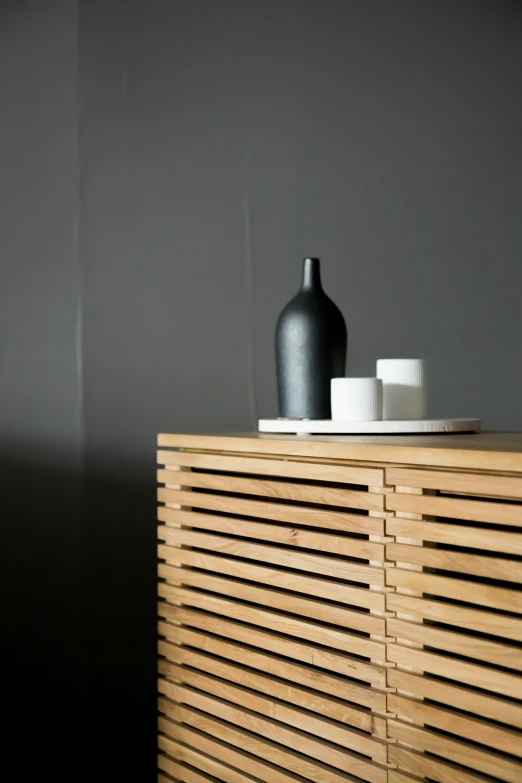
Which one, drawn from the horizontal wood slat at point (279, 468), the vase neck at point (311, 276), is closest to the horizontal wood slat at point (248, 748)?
the horizontal wood slat at point (279, 468)

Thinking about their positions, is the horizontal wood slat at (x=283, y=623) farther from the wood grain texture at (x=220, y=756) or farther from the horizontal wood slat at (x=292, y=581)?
the wood grain texture at (x=220, y=756)

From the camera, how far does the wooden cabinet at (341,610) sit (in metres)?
1.15

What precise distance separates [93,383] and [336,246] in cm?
84

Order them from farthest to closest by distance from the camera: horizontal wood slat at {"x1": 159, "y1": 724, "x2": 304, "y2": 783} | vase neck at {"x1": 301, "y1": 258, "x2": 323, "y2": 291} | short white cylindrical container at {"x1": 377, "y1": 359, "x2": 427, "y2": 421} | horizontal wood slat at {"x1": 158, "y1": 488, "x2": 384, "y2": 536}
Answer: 1. vase neck at {"x1": 301, "y1": 258, "x2": 323, "y2": 291}
2. short white cylindrical container at {"x1": 377, "y1": 359, "x2": 427, "y2": 421}
3. horizontal wood slat at {"x1": 159, "y1": 724, "x2": 304, "y2": 783}
4. horizontal wood slat at {"x1": 158, "y1": 488, "x2": 384, "y2": 536}

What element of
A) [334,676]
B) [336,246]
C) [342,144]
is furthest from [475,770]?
[342,144]

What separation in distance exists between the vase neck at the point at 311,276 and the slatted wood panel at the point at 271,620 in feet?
1.32

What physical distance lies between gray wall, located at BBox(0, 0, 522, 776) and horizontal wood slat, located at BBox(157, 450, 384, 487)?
2.00 feet

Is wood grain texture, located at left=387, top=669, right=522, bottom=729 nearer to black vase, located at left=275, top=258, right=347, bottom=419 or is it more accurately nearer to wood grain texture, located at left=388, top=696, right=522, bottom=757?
wood grain texture, located at left=388, top=696, right=522, bottom=757

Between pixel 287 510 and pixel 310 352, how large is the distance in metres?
0.38

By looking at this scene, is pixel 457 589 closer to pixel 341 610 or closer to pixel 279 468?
pixel 341 610

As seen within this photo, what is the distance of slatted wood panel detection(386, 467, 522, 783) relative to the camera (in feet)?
3.66

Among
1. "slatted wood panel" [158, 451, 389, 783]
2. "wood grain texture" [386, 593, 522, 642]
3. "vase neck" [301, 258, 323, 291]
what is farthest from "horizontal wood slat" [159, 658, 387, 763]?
"vase neck" [301, 258, 323, 291]

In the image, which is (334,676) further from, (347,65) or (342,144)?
(347,65)

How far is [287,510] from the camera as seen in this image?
1447 millimetres
